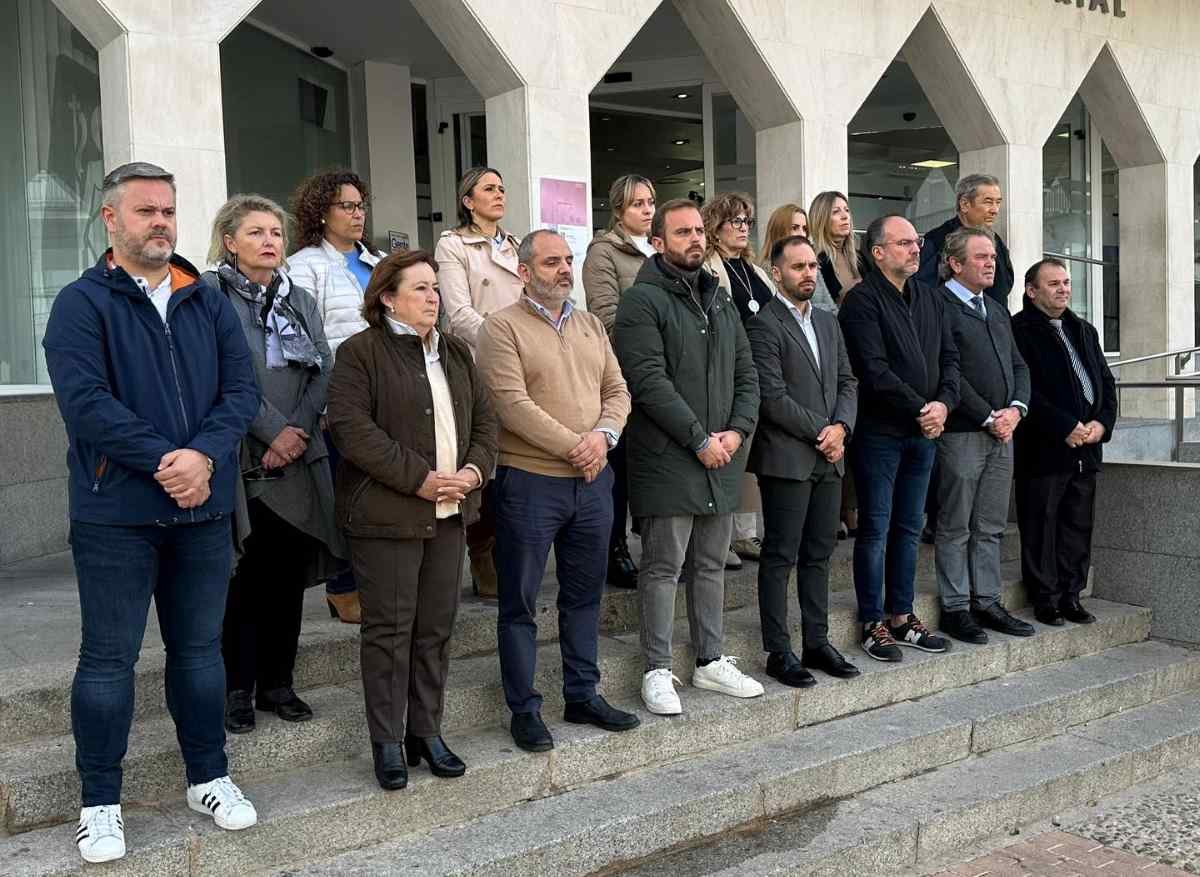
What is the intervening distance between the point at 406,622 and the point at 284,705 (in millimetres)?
632

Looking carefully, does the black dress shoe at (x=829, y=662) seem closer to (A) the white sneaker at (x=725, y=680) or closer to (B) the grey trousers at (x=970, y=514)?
(A) the white sneaker at (x=725, y=680)

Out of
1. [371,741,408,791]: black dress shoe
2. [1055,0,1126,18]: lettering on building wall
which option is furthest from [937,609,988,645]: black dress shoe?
[1055,0,1126,18]: lettering on building wall

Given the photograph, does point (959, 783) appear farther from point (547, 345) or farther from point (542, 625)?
point (547, 345)

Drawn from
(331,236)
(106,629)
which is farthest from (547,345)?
(106,629)

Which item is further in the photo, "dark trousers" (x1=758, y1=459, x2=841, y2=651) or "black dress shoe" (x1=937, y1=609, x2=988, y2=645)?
"black dress shoe" (x1=937, y1=609, x2=988, y2=645)

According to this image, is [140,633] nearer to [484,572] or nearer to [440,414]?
[440,414]

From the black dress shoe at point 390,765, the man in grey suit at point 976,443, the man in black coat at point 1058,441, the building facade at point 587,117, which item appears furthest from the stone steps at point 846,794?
the building facade at point 587,117

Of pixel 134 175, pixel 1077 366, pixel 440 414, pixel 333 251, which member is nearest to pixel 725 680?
pixel 440 414

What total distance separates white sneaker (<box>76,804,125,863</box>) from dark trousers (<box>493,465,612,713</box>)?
4.61 ft

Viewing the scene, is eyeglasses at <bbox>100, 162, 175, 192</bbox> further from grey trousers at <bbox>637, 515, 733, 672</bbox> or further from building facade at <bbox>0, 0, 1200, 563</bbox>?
building facade at <bbox>0, 0, 1200, 563</bbox>

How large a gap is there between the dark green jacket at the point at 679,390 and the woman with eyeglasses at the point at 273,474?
48.1 inches

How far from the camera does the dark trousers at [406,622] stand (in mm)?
3861

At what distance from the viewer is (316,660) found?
4.55m

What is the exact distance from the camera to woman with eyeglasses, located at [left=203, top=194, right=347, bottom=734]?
3.94m
